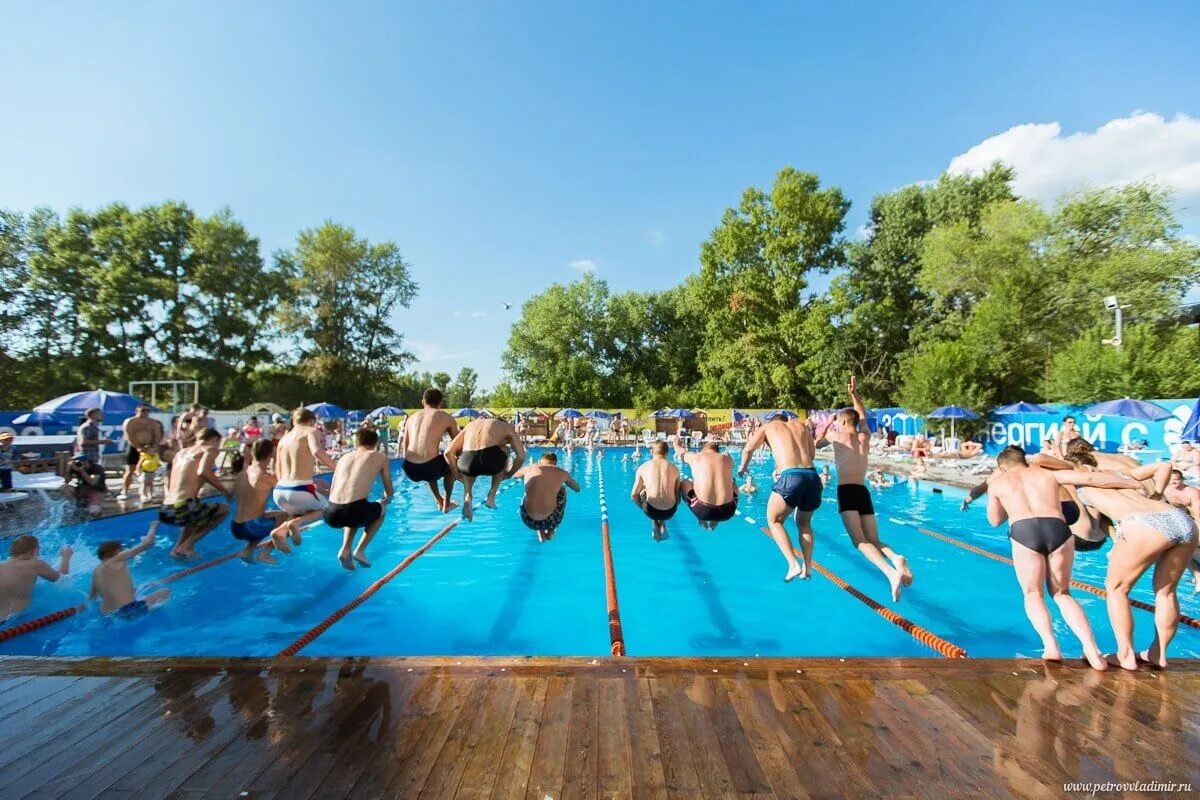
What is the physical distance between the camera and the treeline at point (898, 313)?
21.7 m

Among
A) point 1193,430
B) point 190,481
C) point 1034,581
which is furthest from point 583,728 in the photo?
point 1193,430

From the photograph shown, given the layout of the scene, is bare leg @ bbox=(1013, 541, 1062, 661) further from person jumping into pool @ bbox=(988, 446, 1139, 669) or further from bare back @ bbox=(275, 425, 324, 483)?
bare back @ bbox=(275, 425, 324, 483)

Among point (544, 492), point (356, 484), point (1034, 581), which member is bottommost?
point (1034, 581)

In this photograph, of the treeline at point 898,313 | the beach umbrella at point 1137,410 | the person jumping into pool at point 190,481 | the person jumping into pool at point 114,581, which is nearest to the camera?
the person jumping into pool at point 114,581

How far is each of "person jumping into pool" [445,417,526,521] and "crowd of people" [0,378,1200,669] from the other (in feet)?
0.04

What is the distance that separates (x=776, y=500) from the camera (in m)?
5.31

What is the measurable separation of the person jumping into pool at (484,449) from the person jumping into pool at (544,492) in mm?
701

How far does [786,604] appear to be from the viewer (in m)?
7.66

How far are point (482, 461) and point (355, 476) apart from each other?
118cm

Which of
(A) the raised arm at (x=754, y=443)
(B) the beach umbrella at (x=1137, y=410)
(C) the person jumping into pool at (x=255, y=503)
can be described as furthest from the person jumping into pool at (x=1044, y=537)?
(B) the beach umbrella at (x=1137, y=410)

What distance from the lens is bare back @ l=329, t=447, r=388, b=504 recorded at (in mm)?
5297

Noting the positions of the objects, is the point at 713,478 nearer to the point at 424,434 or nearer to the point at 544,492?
the point at 544,492

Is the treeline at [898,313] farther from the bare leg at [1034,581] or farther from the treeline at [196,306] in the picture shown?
the bare leg at [1034,581]

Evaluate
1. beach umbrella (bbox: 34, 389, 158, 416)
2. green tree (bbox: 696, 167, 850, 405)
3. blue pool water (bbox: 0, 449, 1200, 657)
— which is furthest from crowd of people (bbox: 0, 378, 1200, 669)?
green tree (bbox: 696, 167, 850, 405)
